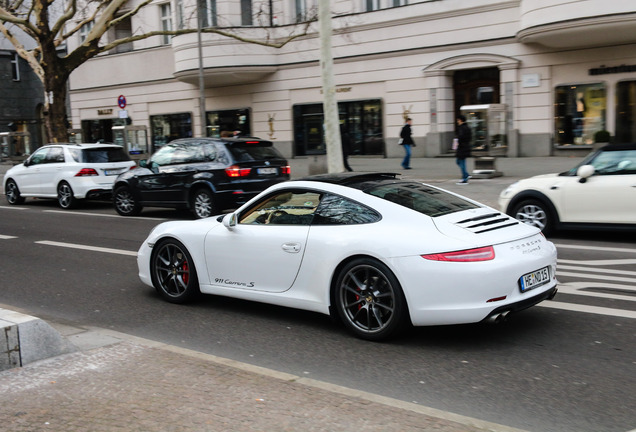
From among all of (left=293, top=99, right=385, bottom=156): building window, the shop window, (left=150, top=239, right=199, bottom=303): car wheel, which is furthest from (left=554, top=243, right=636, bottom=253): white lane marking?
(left=293, top=99, right=385, bottom=156): building window

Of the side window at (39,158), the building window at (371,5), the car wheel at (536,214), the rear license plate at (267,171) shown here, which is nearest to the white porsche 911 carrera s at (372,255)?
the car wheel at (536,214)

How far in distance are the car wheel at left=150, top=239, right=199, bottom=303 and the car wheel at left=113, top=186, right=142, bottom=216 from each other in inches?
336

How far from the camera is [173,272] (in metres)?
7.18

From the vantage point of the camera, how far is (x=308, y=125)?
3038 centimetres

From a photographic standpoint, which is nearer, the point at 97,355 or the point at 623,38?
the point at 97,355

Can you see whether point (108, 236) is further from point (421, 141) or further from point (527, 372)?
point (421, 141)

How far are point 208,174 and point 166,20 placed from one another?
2292cm

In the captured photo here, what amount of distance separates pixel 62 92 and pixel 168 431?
2284cm

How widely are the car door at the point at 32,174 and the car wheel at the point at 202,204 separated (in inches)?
231

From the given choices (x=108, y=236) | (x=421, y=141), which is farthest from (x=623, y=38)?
(x=108, y=236)

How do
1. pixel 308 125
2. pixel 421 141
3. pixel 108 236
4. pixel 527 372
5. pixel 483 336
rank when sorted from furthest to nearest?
pixel 308 125 < pixel 421 141 < pixel 108 236 < pixel 483 336 < pixel 527 372

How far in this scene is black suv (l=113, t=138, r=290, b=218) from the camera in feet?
45.5

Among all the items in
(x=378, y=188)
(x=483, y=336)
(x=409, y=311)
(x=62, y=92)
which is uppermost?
(x=62, y=92)

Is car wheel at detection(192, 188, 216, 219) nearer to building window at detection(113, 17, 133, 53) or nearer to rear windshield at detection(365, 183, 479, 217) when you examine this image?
rear windshield at detection(365, 183, 479, 217)
